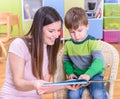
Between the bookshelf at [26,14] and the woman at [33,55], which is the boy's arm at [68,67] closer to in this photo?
the woman at [33,55]

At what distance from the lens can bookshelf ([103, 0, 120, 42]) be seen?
488 centimetres

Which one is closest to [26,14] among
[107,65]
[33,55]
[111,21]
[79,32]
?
[111,21]

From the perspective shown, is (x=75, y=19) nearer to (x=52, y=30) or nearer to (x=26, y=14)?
(x=52, y=30)

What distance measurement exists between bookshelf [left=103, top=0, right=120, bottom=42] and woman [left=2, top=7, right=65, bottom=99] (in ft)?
11.5

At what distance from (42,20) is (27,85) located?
311mm

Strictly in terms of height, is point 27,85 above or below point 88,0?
below

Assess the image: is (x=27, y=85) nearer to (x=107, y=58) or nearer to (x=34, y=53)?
(x=34, y=53)

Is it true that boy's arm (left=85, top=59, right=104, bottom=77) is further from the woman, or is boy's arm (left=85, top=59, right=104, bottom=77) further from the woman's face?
the woman's face

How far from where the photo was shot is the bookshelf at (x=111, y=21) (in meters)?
4.88

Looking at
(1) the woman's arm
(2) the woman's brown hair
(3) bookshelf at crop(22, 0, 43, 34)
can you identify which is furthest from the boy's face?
(3) bookshelf at crop(22, 0, 43, 34)

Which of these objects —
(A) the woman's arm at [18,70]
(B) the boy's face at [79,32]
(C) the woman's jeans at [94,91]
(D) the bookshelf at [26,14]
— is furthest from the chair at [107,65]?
(D) the bookshelf at [26,14]

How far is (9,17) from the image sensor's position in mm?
3646

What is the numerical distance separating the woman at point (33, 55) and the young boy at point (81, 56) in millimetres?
168

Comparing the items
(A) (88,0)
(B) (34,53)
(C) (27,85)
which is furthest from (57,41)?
(A) (88,0)
